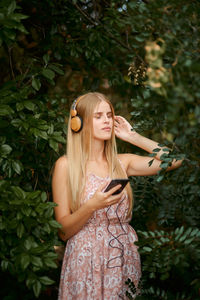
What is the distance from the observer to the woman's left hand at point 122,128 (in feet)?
9.47

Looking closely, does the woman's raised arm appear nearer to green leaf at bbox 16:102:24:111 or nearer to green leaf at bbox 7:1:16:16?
green leaf at bbox 16:102:24:111

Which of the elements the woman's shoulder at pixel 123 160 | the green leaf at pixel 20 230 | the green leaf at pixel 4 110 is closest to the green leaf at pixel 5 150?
the green leaf at pixel 4 110

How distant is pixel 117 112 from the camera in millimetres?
3418

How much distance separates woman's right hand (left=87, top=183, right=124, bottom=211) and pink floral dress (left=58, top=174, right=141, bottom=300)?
192mm

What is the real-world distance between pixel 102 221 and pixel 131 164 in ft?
1.69

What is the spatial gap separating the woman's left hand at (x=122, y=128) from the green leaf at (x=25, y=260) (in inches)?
47.3

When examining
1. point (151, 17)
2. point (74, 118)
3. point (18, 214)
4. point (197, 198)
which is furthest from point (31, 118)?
point (197, 198)

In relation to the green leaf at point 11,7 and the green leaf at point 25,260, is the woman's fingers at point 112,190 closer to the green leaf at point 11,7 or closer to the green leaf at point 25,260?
the green leaf at point 25,260

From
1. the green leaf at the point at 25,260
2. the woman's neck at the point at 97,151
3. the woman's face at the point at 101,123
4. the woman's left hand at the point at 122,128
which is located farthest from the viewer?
the woman's left hand at the point at 122,128

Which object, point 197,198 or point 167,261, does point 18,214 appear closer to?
point 167,261

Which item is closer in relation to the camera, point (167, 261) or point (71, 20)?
point (167, 261)

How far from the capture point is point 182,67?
1479mm

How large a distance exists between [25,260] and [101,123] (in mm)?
1071

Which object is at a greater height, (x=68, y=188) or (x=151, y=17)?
(x=151, y=17)
